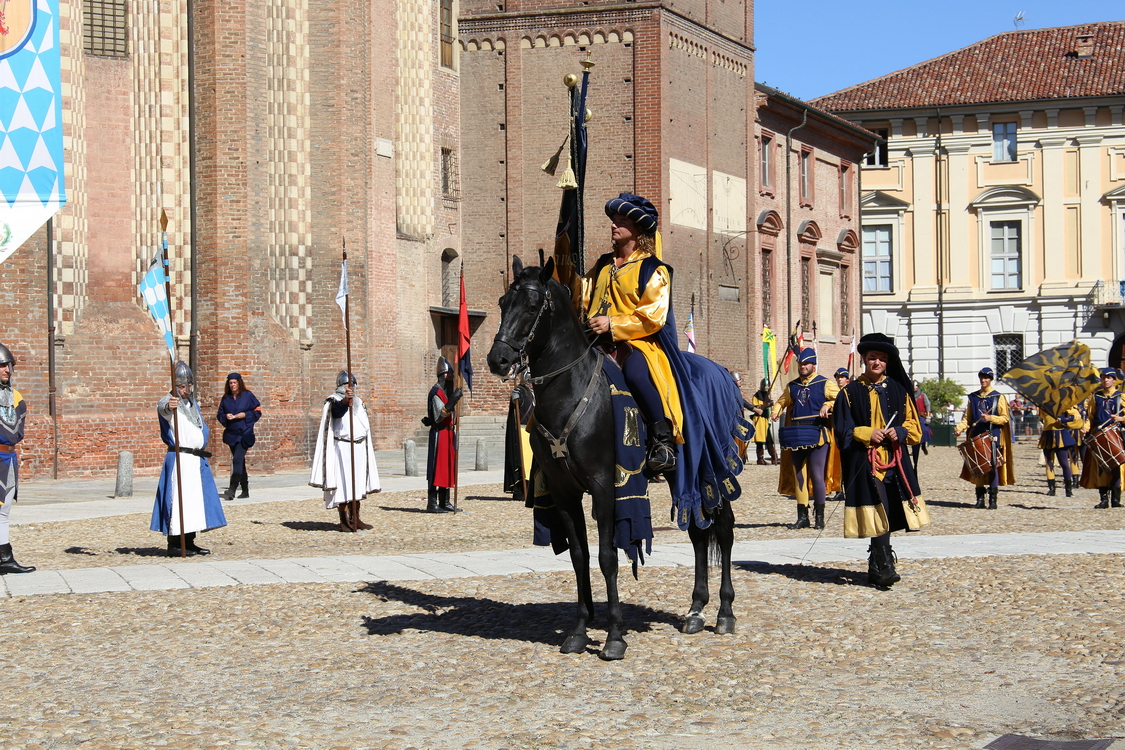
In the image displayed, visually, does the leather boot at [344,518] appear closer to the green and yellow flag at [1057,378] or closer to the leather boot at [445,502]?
the leather boot at [445,502]

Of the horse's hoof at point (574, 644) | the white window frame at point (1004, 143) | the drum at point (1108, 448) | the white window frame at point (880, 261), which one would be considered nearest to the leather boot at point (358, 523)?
the horse's hoof at point (574, 644)

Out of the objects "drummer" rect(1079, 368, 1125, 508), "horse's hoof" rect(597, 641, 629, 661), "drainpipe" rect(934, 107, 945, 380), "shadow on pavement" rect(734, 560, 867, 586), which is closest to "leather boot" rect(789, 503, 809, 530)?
"shadow on pavement" rect(734, 560, 867, 586)

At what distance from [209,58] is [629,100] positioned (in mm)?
16270

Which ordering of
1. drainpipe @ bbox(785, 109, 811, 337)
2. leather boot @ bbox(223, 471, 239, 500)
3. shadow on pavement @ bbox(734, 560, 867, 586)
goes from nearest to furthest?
1. shadow on pavement @ bbox(734, 560, 867, 586)
2. leather boot @ bbox(223, 471, 239, 500)
3. drainpipe @ bbox(785, 109, 811, 337)

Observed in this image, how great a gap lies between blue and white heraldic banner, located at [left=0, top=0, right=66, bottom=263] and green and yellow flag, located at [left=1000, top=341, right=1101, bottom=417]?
12124mm

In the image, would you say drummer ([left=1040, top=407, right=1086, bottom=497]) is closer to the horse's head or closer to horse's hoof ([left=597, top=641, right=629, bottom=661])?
horse's hoof ([left=597, top=641, right=629, bottom=661])

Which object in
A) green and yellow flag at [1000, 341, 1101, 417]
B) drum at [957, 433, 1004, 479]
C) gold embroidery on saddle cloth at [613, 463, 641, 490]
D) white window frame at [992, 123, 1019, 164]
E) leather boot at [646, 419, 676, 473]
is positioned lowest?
drum at [957, 433, 1004, 479]

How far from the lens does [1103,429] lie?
58.7 feet

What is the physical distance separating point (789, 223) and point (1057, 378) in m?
29.6

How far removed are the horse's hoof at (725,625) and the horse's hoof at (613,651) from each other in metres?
0.96

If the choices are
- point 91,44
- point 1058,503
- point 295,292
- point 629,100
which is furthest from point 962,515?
point 629,100

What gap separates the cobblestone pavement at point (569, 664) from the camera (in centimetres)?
601

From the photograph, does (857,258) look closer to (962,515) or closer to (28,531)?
(962,515)

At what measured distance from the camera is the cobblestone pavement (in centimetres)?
601
